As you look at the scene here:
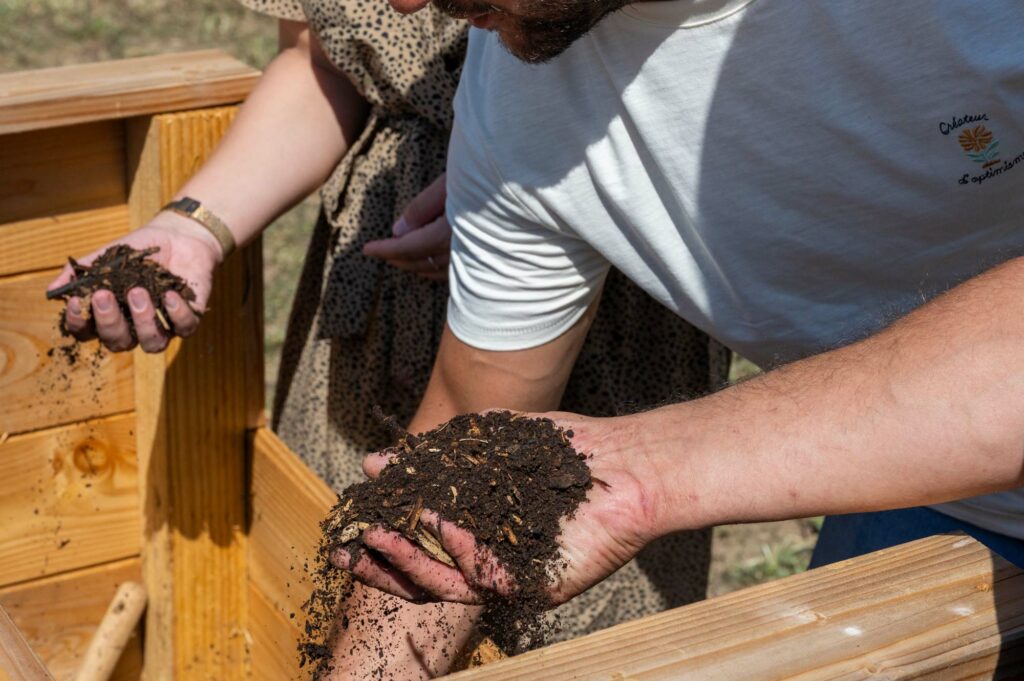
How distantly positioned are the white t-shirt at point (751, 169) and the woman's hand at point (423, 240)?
17cm

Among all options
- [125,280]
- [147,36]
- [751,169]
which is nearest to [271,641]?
[125,280]

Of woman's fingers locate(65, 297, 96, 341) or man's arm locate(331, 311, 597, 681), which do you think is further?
woman's fingers locate(65, 297, 96, 341)

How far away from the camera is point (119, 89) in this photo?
184cm

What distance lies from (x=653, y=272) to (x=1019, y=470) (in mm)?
703

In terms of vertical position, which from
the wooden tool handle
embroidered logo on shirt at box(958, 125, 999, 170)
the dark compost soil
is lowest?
the wooden tool handle

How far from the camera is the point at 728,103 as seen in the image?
1397 mm

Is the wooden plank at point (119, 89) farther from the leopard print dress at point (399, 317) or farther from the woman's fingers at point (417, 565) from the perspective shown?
the woman's fingers at point (417, 565)

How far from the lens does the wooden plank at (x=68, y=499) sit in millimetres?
1946

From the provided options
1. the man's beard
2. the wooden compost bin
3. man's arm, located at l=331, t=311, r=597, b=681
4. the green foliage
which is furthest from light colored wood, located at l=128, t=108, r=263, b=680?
the green foliage

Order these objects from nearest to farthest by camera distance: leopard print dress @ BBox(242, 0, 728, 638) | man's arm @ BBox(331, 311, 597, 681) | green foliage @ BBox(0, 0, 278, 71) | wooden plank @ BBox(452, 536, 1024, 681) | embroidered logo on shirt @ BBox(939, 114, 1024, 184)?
1. wooden plank @ BBox(452, 536, 1024, 681)
2. embroidered logo on shirt @ BBox(939, 114, 1024, 184)
3. man's arm @ BBox(331, 311, 597, 681)
4. leopard print dress @ BBox(242, 0, 728, 638)
5. green foliage @ BBox(0, 0, 278, 71)

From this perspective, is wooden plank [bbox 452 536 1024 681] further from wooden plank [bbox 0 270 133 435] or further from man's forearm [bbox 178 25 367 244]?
wooden plank [bbox 0 270 133 435]

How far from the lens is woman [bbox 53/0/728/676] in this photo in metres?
1.86

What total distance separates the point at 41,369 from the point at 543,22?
1064 millimetres

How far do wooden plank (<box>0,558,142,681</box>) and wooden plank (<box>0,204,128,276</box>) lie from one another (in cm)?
56
